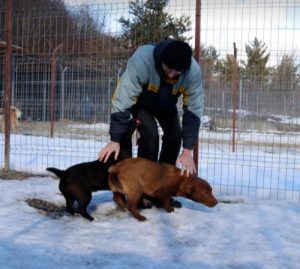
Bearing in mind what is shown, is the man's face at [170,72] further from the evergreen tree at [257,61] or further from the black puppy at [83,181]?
the evergreen tree at [257,61]

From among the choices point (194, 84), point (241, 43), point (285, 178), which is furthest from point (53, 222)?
point (285, 178)

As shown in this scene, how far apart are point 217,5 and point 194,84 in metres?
1.88

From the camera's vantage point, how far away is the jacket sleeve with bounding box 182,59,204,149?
4.05 metres

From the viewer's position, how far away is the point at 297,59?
217 inches

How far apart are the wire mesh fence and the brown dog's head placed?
1523 millimetres

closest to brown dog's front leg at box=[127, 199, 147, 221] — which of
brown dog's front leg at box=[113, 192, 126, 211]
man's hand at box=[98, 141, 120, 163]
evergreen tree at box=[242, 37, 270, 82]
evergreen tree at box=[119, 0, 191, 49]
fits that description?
brown dog's front leg at box=[113, 192, 126, 211]

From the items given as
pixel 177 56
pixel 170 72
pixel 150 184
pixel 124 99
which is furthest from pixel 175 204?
pixel 177 56

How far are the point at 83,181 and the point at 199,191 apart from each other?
1.10 meters

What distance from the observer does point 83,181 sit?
4.12 metres

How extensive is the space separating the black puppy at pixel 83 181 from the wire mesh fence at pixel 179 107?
7.15 feet

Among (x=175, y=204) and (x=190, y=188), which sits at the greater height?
(x=190, y=188)

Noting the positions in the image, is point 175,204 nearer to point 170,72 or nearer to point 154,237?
point 154,237

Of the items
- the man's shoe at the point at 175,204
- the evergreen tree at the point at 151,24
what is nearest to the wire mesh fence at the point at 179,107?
the evergreen tree at the point at 151,24

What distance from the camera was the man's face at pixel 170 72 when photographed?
3658 mm
